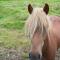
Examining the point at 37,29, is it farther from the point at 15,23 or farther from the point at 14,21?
the point at 14,21

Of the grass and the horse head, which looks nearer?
the horse head

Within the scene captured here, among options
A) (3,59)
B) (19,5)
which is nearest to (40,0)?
(19,5)

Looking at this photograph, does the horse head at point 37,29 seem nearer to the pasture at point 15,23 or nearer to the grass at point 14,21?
the pasture at point 15,23

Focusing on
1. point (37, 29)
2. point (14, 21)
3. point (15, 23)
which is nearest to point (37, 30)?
point (37, 29)

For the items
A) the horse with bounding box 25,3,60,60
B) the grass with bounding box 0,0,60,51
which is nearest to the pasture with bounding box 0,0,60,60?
the grass with bounding box 0,0,60,51

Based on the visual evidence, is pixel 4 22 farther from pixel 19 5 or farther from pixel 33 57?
pixel 33 57

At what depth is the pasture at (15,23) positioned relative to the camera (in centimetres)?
450

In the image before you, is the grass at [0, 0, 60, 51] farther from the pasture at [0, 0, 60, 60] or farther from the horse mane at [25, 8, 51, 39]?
the horse mane at [25, 8, 51, 39]

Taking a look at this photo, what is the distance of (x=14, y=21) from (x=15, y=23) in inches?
4.7

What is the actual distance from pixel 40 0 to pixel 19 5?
0.49 m

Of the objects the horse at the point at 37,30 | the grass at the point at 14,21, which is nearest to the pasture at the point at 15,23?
the grass at the point at 14,21

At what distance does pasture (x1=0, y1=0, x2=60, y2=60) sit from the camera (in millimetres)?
4500

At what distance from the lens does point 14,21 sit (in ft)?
17.3

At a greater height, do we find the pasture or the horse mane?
the horse mane
